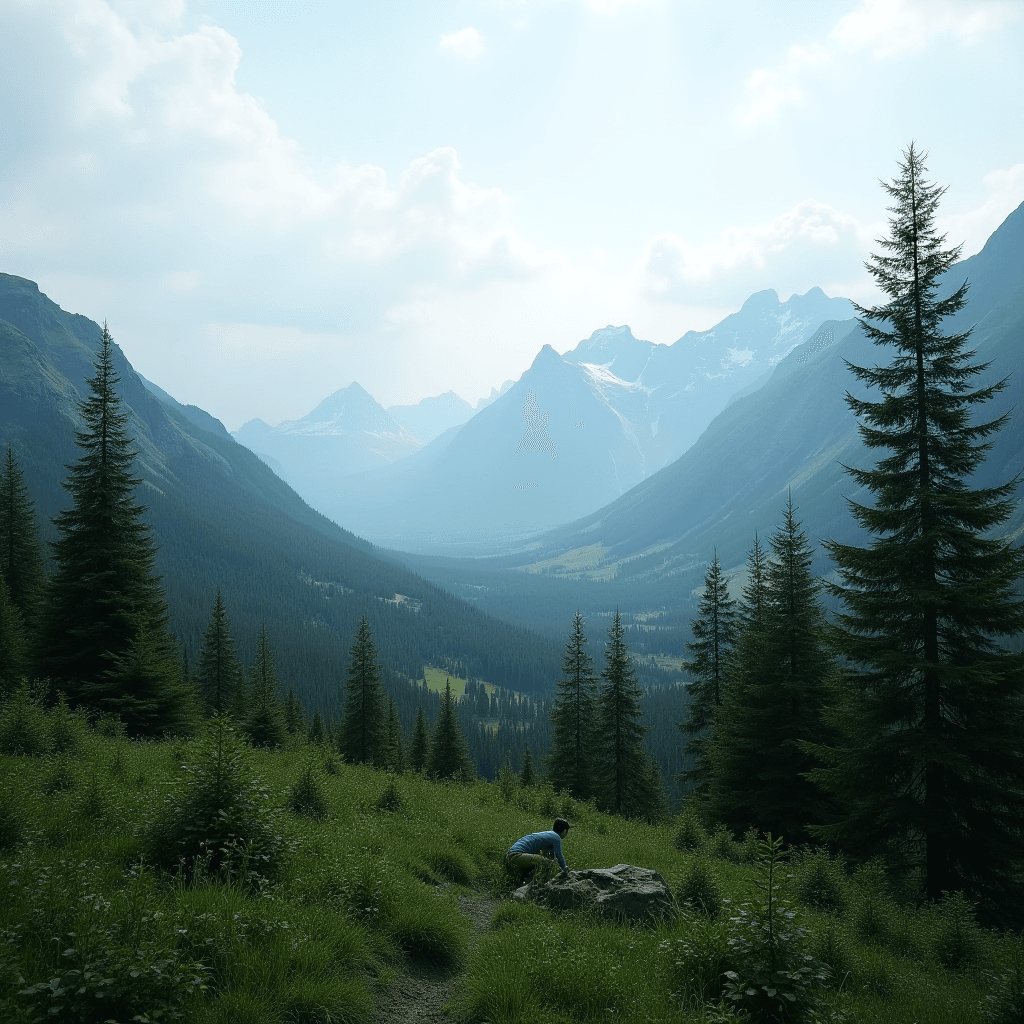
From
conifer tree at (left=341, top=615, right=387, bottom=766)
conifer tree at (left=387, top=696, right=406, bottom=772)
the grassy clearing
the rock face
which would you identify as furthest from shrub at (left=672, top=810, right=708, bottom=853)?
conifer tree at (left=341, top=615, right=387, bottom=766)

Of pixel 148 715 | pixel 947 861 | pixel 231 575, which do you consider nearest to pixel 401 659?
pixel 231 575

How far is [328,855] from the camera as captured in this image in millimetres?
8547

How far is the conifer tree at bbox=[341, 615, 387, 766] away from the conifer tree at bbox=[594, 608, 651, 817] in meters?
15.4

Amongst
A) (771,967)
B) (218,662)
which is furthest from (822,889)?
(218,662)

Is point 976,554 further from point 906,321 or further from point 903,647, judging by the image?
point 906,321

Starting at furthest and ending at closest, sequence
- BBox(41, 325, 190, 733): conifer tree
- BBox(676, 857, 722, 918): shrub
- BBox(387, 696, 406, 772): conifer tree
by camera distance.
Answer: BBox(387, 696, 406, 772): conifer tree → BBox(41, 325, 190, 733): conifer tree → BBox(676, 857, 722, 918): shrub

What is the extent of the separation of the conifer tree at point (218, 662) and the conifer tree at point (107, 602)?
17388 millimetres

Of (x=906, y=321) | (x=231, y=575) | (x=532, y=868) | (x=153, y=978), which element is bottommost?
(x=231, y=575)

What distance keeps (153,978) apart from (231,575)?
615 ft

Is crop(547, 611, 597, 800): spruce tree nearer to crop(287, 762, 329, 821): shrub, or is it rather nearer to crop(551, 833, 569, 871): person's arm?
crop(551, 833, 569, 871): person's arm

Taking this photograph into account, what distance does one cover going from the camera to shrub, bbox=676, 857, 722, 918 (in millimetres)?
8882

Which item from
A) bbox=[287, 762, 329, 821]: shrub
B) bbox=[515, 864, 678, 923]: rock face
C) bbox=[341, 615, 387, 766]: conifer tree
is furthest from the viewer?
bbox=[341, 615, 387, 766]: conifer tree

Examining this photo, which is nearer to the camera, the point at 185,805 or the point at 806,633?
the point at 185,805

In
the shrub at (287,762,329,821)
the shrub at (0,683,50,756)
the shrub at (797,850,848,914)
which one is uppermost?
the shrub at (0,683,50,756)
